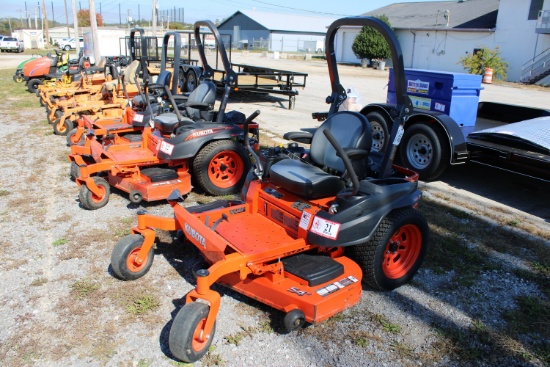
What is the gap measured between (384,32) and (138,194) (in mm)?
3121

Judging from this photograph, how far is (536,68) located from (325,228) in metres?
28.5

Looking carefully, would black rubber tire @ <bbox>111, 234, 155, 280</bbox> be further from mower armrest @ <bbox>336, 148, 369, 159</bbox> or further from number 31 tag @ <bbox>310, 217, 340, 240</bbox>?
mower armrest @ <bbox>336, 148, 369, 159</bbox>

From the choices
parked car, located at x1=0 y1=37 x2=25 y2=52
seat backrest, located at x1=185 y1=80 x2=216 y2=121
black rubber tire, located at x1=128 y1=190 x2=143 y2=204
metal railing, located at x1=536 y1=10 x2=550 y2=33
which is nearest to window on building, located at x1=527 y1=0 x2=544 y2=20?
metal railing, located at x1=536 y1=10 x2=550 y2=33

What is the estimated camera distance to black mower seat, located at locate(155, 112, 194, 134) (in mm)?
5934

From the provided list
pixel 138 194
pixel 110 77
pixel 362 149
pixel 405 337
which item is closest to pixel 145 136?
pixel 138 194

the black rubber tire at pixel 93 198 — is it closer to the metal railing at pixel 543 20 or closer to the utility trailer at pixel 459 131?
the utility trailer at pixel 459 131

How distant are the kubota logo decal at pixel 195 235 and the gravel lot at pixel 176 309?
46cm

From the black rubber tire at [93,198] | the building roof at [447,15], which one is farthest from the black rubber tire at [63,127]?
the building roof at [447,15]

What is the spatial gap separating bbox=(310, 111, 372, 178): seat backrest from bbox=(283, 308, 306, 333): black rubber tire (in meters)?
1.39

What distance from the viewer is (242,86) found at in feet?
41.2

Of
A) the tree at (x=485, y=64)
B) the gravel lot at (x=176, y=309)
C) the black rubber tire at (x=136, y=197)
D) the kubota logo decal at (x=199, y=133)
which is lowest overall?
the gravel lot at (x=176, y=309)

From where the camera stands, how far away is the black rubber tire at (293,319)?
298 cm

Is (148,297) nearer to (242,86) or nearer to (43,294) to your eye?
(43,294)

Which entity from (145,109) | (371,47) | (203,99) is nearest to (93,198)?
(203,99)
